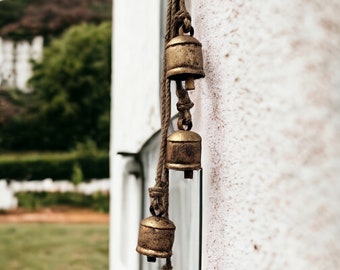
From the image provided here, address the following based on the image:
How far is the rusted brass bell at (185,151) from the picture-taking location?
2.37 feet

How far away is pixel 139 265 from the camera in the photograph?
1489 mm

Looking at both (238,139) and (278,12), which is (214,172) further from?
(278,12)

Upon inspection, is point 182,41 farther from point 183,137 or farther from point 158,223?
point 158,223

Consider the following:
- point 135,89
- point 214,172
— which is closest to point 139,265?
point 135,89

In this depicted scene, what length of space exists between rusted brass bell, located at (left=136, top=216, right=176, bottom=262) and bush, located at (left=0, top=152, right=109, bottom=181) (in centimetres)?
862

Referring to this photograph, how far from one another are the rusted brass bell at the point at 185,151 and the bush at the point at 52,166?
865 centimetres

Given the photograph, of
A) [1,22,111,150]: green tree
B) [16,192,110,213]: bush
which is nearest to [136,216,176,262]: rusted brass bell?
[16,192,110,213]: bush

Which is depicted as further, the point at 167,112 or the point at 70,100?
the point at 70,100

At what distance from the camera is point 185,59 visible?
710 mm

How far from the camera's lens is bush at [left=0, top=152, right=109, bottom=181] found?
931 cm

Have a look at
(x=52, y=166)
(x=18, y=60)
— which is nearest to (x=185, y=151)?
(x=52, y=166)

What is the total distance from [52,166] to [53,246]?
2304 mm

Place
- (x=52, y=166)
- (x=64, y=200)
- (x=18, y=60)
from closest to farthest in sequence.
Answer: (x=64, y=200) → (x=52, y=166) → (x=18, y=60)

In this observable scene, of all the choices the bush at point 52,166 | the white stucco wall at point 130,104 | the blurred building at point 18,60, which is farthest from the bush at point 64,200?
the white stucco wall at point 130,104
